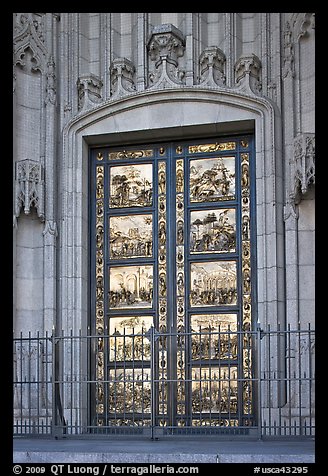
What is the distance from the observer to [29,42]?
1275 centimetres

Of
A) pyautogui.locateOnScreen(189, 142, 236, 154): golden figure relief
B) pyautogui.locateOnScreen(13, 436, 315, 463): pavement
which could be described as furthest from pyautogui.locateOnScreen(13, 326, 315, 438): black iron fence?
pyautogui.locateOnScreen(189, 142, 236, 154): golden figure relief

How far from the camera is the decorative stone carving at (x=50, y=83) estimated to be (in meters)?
12.7

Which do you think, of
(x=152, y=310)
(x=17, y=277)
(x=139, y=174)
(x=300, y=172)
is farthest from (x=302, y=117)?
(x=17, y=277)

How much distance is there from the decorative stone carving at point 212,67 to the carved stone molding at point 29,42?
241cm

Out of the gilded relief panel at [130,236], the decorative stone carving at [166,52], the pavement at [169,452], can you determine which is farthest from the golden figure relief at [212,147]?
the pavement at [169,452]

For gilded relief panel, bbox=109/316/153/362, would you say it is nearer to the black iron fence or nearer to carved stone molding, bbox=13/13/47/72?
the black iron fence

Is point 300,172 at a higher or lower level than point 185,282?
higher

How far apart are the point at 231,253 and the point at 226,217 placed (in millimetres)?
521

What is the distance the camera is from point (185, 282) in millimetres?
12211

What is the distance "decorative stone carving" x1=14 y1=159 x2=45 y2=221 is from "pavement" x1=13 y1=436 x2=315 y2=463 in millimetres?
3678

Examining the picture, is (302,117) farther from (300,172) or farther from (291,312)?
(291,312)
